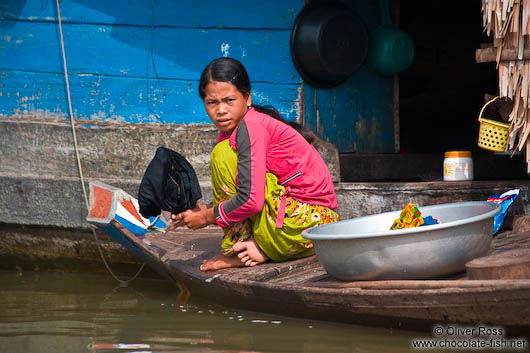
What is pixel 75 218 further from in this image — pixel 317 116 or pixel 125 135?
pixel 317 116

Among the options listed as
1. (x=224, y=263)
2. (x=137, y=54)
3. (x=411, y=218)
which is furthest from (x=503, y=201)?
(x=137, y=54)

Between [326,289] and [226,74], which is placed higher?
[226,74]

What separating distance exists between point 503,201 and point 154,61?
2.53 meters

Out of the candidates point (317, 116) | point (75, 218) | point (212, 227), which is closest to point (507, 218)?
point (317, 116)

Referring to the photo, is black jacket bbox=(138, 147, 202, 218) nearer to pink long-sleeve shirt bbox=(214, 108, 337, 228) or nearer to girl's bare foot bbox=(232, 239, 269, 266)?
pink long-sleeve shirt bbox=(214, 108, 337, 228)

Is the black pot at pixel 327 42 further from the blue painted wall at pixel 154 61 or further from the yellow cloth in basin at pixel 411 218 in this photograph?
the yellow cloth in basin at pixel 411 218

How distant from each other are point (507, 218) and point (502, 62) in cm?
85

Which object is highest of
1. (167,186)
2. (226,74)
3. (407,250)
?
(226,74)

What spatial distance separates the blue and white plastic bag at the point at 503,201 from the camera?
3510 mm

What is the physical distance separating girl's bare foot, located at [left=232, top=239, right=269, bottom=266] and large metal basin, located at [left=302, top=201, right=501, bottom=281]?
0.59m

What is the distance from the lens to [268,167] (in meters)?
3.38

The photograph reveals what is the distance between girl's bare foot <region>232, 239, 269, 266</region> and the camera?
11.0 ft

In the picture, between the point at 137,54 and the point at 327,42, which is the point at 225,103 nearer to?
the point at 327,42

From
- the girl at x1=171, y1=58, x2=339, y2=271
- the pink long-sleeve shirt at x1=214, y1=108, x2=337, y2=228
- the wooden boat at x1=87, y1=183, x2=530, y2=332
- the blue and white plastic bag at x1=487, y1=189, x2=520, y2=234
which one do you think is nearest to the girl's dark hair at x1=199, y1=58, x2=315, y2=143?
the girl at x1=171, y1=58, x2=339, y2=271
